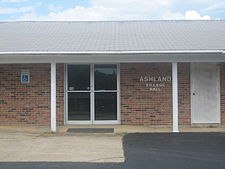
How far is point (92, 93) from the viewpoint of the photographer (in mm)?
11773

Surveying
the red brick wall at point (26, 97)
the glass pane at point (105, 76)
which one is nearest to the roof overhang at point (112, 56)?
the red brick wall at point (26, 97)

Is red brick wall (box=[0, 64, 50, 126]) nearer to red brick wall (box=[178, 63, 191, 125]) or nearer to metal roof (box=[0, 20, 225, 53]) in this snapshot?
metal roof (box=[0, 20, 225, 53])

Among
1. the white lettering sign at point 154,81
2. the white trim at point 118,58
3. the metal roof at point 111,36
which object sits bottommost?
the white lettering sign at point 154,81

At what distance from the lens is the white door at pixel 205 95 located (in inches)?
457

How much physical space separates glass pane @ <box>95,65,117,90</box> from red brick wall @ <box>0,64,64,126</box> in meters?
1.14

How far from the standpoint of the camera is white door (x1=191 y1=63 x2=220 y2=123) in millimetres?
11617

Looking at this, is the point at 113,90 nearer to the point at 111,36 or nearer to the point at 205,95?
the point at 111,36

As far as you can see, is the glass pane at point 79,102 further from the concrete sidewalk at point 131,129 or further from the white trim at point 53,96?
the white trim at point 53,96

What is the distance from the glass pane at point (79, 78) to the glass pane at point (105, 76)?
0.94 ft

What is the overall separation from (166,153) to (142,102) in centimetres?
421

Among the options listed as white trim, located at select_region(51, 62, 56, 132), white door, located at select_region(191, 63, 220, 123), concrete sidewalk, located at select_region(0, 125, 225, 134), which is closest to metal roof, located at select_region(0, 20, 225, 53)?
white trim, located at select_region(51, 62, 56, 132)

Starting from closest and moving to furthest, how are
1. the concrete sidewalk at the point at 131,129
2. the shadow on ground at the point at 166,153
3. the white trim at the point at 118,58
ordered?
the shadow on ground at the point at 166,153 < the white trim at the point at 118,58 < the concrete sidewalk at the point at 131,129

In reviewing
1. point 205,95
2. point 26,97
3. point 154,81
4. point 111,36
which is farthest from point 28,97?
point 205,95

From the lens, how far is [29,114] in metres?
11.6
